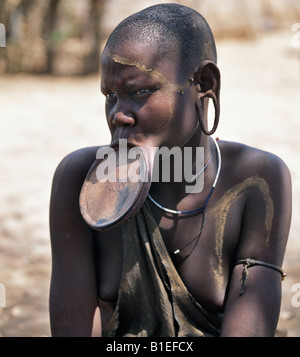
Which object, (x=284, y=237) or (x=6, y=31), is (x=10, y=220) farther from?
(x=6, y=31)

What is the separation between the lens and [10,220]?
5.39m

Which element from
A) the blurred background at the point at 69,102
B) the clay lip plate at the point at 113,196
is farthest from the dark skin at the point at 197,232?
the blurred background at the point at 69,102

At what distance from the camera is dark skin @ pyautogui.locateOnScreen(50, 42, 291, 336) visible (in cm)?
200

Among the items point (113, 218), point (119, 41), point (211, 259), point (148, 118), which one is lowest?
point (211, 259)

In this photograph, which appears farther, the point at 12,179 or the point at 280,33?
the point at 280,33

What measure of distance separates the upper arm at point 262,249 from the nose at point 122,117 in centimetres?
57

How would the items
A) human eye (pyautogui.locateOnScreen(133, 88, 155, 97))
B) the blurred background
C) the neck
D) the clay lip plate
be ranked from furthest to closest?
the blurred background → the neck → human eye (pyautogui.locateOnScreen(133, 88, 155, 97)) → the clay lip plate

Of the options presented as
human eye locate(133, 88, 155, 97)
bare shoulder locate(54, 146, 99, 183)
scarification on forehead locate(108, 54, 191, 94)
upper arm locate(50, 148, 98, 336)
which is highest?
scarification on forehead locate(108, 54, 191, 94)

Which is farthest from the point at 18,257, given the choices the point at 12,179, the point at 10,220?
the point at 12,179

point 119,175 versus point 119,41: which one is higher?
point 119,41

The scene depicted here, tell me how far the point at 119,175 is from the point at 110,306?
609 millimetres

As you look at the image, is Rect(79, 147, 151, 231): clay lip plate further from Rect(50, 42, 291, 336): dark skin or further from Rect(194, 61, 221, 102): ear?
Rect(194, 61, 221, 102): ear

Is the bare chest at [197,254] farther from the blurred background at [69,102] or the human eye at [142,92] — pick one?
the blurred background at [69,102]

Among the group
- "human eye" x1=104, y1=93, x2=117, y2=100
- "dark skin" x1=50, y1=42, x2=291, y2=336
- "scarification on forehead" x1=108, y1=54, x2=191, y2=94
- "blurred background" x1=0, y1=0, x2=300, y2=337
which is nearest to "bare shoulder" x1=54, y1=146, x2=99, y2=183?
"dark skin" x1=50, y1=42, x2=291, y2=336
